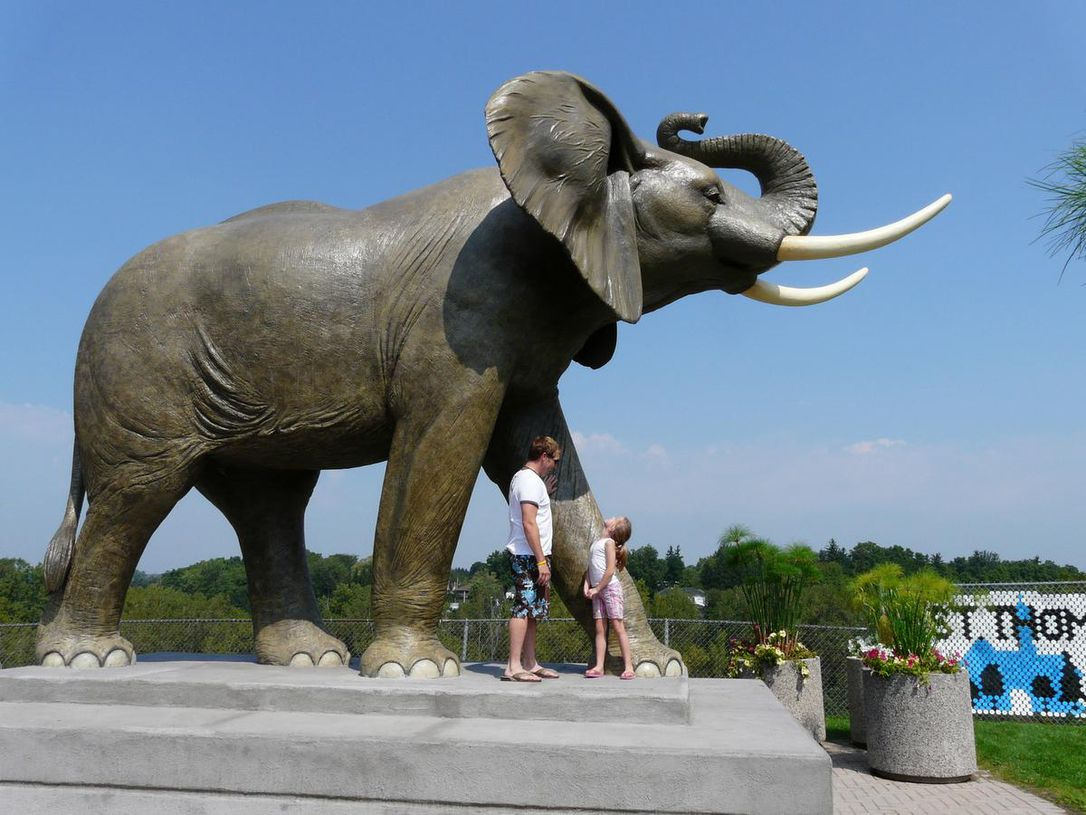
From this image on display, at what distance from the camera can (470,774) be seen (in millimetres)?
3564

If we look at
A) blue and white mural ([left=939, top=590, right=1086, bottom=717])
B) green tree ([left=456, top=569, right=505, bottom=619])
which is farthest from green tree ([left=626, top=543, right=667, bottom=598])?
blue and white mural ([left=939, top=590, right=1086, bottom=717])

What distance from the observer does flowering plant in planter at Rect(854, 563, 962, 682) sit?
27.3 feet

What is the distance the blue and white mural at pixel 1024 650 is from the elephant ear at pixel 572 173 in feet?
28.0

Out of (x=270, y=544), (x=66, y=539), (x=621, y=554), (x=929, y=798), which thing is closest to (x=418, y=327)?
(x=621, y=554)

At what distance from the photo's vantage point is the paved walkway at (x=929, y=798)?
274 inches

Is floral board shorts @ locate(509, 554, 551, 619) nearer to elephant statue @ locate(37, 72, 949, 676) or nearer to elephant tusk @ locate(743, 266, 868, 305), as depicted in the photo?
elephant statue @ locate(37, 72, 949, 676)

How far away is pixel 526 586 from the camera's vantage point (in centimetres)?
441

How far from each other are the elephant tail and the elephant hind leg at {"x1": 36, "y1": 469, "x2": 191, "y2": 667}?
0.29ft

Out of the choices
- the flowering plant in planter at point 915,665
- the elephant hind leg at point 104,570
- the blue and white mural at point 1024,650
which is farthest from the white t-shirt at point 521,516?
the blue and white mural at point 1024,650

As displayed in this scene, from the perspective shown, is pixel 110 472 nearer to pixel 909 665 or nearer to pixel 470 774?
pixel 470 774

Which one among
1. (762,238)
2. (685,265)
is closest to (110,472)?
(685,265)

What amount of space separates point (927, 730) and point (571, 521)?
15.9 ft

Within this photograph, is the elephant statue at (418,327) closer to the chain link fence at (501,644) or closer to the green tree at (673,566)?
the chain link fence at (501,644)

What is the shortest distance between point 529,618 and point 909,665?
522 cm
